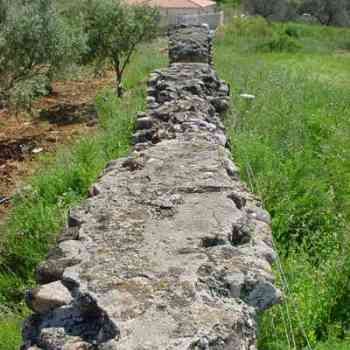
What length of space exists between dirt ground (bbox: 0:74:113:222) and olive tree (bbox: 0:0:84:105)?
108 cm

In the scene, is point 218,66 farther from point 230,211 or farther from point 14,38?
point 230,211

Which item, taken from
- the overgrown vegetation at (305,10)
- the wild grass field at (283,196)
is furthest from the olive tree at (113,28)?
the overgrown vegetation at (305,10)

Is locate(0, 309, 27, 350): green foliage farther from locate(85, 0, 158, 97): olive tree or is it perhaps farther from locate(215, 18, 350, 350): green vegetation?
locate(85, 0, 158, 97): olive tree

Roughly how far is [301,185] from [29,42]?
6.61 metres

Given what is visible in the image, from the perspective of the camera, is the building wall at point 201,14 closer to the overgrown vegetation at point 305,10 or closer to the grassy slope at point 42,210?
the overgrown vegetation at point 305,10

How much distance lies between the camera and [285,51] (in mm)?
24172

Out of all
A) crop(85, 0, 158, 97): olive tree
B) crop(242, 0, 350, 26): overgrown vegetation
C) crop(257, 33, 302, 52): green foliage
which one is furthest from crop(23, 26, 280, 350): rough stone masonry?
crop(242, 0, 350, 26): overgrown vegetation

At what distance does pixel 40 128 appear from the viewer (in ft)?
42.0

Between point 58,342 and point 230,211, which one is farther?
point 230,211

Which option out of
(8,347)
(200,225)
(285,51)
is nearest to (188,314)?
(200,225)

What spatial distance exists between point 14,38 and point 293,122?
17.7 feet

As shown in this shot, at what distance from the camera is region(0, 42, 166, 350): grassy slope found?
16.2 ft

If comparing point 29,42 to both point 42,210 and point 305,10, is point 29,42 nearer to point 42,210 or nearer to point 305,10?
point 42,210

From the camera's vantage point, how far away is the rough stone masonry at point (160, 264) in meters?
2.50
